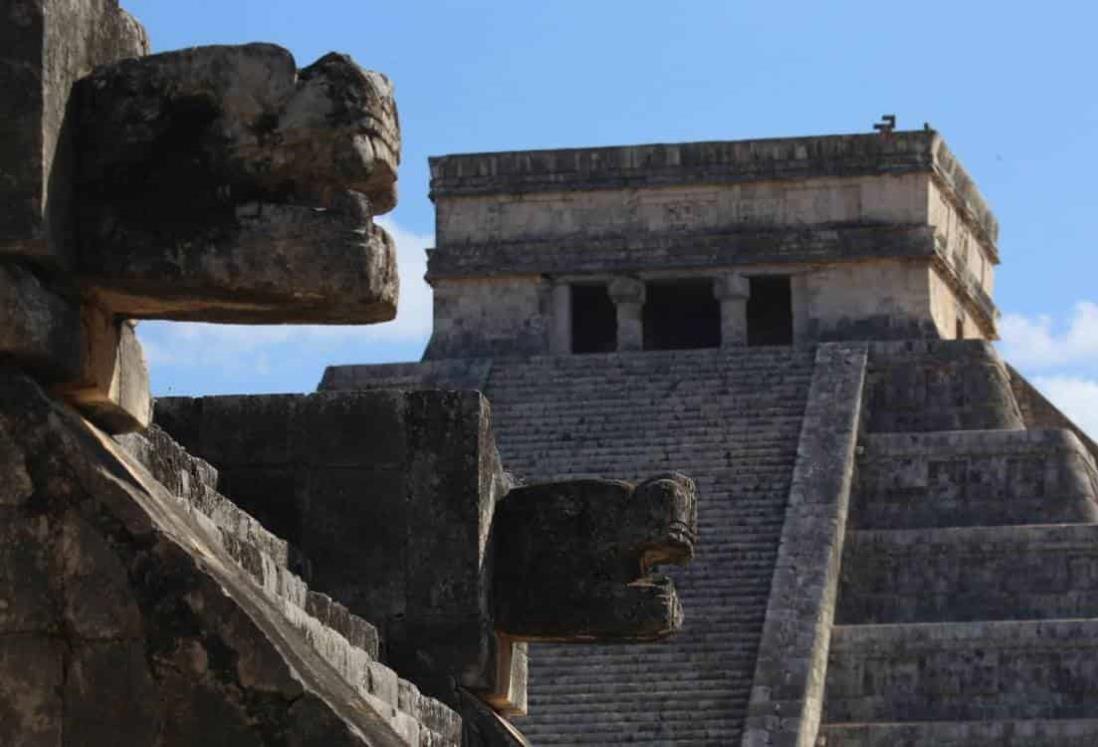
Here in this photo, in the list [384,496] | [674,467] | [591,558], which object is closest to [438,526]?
[384,496]

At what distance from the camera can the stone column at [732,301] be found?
35.1 m

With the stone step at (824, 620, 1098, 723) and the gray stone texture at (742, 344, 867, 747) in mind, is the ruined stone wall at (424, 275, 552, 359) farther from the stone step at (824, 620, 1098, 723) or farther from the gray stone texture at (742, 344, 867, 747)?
the stone step at (824, 620, 1098, 723)

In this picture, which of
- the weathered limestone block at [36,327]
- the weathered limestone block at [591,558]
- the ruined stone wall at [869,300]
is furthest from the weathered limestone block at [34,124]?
the ruined stone wall at [869,300]

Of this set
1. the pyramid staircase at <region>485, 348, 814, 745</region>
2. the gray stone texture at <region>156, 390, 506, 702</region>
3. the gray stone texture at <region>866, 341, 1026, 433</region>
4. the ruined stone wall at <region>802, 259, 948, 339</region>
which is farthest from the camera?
the ruined stone wall at <region>802, 259, 948, 339</region>

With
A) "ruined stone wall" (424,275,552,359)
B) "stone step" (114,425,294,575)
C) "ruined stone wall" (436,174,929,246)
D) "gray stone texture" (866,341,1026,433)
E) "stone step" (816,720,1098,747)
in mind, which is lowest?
"stone step" (816,720,1098,747)

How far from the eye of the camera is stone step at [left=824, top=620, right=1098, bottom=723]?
1110 inches

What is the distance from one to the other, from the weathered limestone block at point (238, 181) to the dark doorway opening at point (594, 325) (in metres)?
30.8

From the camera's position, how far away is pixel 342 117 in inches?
250

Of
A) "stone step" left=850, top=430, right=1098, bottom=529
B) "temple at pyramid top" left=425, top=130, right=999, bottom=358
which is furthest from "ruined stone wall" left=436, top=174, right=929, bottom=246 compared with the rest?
"stone step" left=850, top=430, right=1098, bottom=529

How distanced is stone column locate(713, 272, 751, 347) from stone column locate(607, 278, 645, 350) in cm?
82

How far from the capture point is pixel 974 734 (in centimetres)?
2689

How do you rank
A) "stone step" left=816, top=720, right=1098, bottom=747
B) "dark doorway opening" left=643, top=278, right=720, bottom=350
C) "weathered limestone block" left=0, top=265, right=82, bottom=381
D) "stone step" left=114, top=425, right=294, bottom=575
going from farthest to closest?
"dark doorway opening" left=643, top=278, right=720, bottom=350 → "stone step" left=816, top=720, right=1098, bottom=747 → "stone step" left=114, top=425, right=294, bottom=575 → "weathered limestone block" left=0, top=265, right=82, bottom=381

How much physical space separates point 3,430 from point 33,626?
36 cm

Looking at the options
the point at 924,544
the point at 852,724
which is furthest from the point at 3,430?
the point at 924,544
